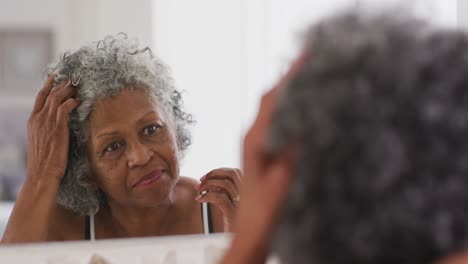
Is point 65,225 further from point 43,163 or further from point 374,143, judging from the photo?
point 374,143

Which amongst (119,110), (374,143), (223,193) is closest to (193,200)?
(223,193)

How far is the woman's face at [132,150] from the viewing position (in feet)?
2.35

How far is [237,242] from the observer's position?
343 mm

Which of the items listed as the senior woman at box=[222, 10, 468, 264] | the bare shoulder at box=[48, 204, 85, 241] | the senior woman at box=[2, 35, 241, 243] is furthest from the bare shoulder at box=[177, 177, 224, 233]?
the senior woman at box=[222, 10, 468, 264]

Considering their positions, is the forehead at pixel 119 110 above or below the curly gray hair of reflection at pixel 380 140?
below

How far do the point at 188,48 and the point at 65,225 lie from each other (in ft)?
0.84

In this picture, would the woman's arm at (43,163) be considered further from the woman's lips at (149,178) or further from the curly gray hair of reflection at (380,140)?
the curly gray hair of reflection at (380,140)

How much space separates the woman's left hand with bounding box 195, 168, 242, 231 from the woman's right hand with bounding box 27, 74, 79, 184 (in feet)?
0.55

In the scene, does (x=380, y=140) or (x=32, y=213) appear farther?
(x=32, y=213)

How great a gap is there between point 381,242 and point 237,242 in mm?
83

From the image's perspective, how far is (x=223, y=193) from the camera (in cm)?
77

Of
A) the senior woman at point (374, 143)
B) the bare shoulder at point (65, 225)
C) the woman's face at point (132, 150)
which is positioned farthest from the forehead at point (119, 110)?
the senior woman at point (374, 143)

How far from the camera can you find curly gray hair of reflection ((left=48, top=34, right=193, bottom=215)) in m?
→ 0.71

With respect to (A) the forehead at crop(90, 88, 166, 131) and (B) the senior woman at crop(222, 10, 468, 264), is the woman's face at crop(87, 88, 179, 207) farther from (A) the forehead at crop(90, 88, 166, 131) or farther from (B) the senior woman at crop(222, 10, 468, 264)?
(B) the senior woman at crop(222, 10, 468, 264)
